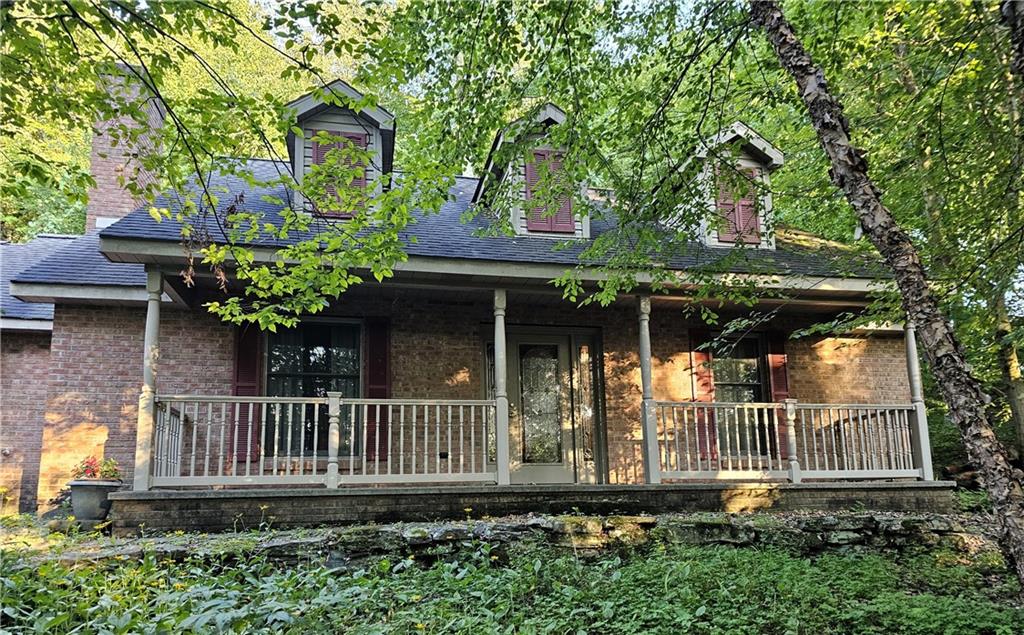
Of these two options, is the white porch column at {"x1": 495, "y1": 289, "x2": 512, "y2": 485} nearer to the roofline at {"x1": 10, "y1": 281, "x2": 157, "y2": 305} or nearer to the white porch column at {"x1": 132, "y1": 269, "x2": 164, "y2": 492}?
the white porch column at {"x1": 132, "y1": 269, "x2": 164, "y2": 492}

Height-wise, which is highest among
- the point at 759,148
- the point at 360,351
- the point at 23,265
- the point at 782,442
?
the point at 759,148

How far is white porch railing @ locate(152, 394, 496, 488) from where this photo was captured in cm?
698

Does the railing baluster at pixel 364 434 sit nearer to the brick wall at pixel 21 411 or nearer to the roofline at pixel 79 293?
the roofline at pixel 79 293

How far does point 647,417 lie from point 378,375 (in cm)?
340

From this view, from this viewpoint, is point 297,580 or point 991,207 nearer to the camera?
point 297,580

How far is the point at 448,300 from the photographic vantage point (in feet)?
29.7

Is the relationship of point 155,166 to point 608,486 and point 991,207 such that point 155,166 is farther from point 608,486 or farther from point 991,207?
point 991,207

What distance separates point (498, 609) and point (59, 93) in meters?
4.67

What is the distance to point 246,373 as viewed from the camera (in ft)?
27.5

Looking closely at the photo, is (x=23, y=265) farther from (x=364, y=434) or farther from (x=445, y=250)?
(x=445, y=250)

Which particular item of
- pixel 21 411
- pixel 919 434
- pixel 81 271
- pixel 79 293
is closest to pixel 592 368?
pixel 919 434

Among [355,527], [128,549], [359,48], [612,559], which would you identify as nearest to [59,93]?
[359,48]

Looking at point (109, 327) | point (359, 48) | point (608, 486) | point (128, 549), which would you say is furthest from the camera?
point (109, 327)

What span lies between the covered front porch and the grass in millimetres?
1842
